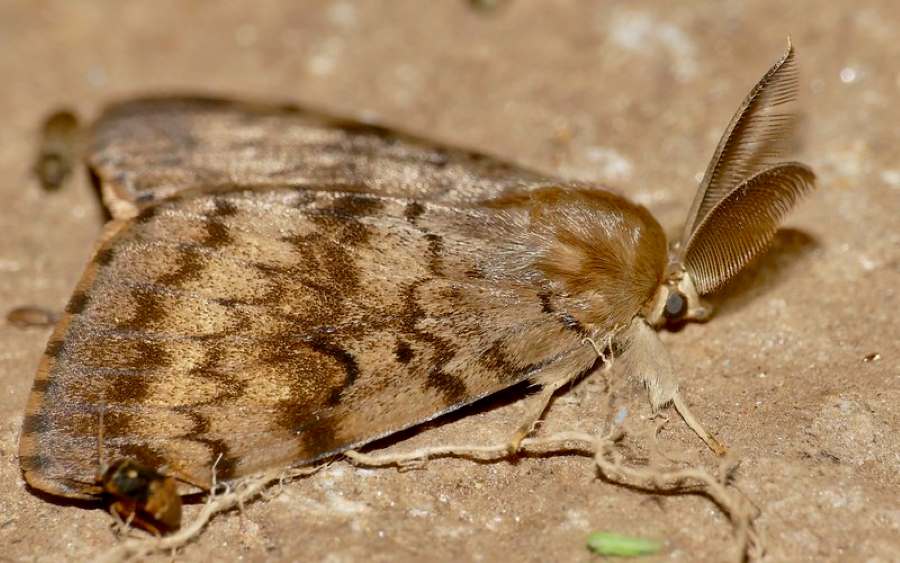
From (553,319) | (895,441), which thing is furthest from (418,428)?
(895,441)

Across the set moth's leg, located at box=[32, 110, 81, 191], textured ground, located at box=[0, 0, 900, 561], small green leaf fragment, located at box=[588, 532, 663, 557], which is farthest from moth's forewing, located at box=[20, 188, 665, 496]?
moth's leg, located at box=[32, 110, 81, 191]

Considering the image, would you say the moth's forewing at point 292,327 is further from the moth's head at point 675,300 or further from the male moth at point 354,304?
the moth's head at point 675,300

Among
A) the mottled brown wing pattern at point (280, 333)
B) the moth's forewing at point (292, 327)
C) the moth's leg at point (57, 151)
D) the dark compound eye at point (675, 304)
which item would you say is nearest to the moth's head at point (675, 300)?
the dark compound eye at point (675, 304)

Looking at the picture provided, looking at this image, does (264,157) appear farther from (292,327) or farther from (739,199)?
(739,199)

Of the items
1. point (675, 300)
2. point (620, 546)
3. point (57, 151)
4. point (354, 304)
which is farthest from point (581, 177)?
point (57, 151)

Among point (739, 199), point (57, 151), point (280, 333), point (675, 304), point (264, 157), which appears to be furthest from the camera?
point (57, 151)
